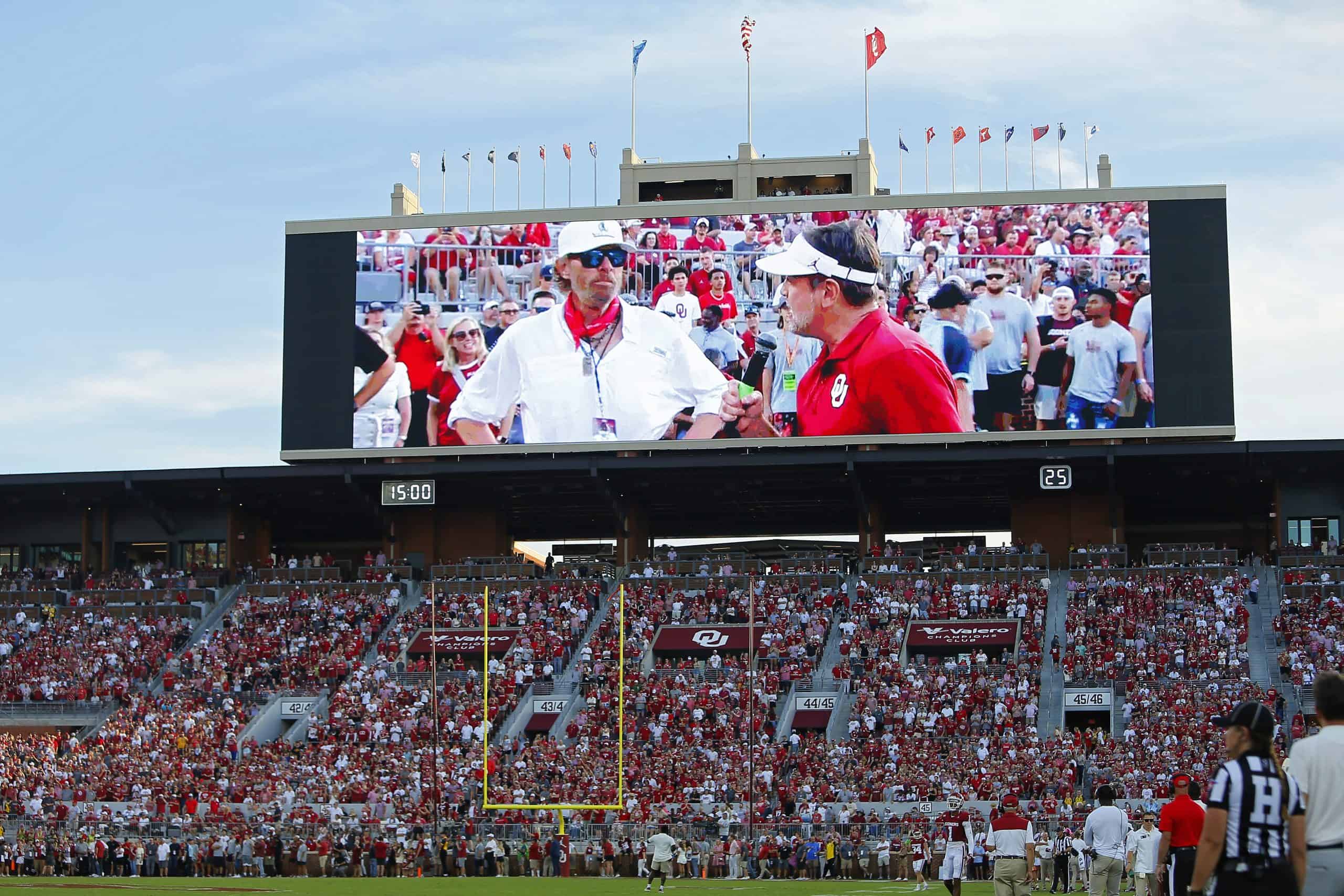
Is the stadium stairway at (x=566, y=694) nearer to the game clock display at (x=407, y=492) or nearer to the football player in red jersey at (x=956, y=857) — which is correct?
the game clock display at (x=407, y=492)

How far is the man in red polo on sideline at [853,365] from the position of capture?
175 feet

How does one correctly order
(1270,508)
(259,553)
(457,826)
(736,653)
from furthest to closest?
(259,553), (1270,508), (736,653), (457,826)

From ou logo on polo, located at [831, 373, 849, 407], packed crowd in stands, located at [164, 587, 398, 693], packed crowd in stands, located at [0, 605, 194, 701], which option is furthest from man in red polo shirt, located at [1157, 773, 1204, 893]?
packed crowd in stands, located at [0, 605, 194, 701]

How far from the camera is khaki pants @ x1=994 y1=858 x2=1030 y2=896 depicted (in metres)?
20.6

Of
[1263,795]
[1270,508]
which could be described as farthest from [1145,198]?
[1263,795]

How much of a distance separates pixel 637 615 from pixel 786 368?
8.42m

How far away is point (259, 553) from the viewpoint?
62.3 metres

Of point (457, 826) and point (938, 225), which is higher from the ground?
point (938, 225)

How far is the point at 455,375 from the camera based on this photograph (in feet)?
182

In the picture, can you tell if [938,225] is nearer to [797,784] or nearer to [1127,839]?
[797,784]

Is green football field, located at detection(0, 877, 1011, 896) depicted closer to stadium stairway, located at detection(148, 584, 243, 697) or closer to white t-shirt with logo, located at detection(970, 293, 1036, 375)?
stadium stairway, located at detection(148, 584, 243, 697)

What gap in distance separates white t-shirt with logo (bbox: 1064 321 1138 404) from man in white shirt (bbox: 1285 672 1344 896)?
143 feet

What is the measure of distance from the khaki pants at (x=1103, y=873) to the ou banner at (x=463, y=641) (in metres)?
31.3

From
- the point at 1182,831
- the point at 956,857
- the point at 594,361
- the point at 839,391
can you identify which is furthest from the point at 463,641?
the point at 1182,831
